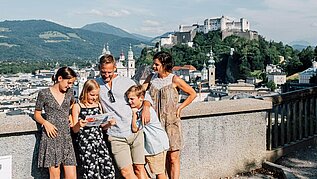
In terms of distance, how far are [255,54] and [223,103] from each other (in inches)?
3777

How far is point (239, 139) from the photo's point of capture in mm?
5590

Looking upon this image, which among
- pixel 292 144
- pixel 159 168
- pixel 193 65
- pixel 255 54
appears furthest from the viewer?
pixel 193 65

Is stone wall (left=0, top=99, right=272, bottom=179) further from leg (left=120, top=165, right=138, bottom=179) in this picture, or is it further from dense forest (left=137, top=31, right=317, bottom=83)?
dense forest (left=137, top=31, right=317, bottom=83)

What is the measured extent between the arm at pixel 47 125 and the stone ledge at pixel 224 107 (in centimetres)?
160

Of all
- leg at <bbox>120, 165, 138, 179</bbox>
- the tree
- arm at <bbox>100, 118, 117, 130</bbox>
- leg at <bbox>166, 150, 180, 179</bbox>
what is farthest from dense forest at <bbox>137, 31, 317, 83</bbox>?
arm at <bbox>100, 118, 117, 130</bbox>

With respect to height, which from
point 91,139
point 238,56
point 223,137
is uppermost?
point 238,56

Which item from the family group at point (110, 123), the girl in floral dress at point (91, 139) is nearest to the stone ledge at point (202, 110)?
the family group at point (110, 123)

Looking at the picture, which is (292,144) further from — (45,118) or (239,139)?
(45,118)

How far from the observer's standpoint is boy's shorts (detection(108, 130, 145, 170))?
12.8ft

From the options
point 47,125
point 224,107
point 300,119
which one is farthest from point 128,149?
point 300,119

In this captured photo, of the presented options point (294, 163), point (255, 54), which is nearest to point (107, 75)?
point (294, 163)

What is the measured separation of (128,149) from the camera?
3.95 meters

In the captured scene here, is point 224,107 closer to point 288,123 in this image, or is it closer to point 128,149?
point 288,123

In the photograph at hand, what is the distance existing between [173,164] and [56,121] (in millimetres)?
1245
